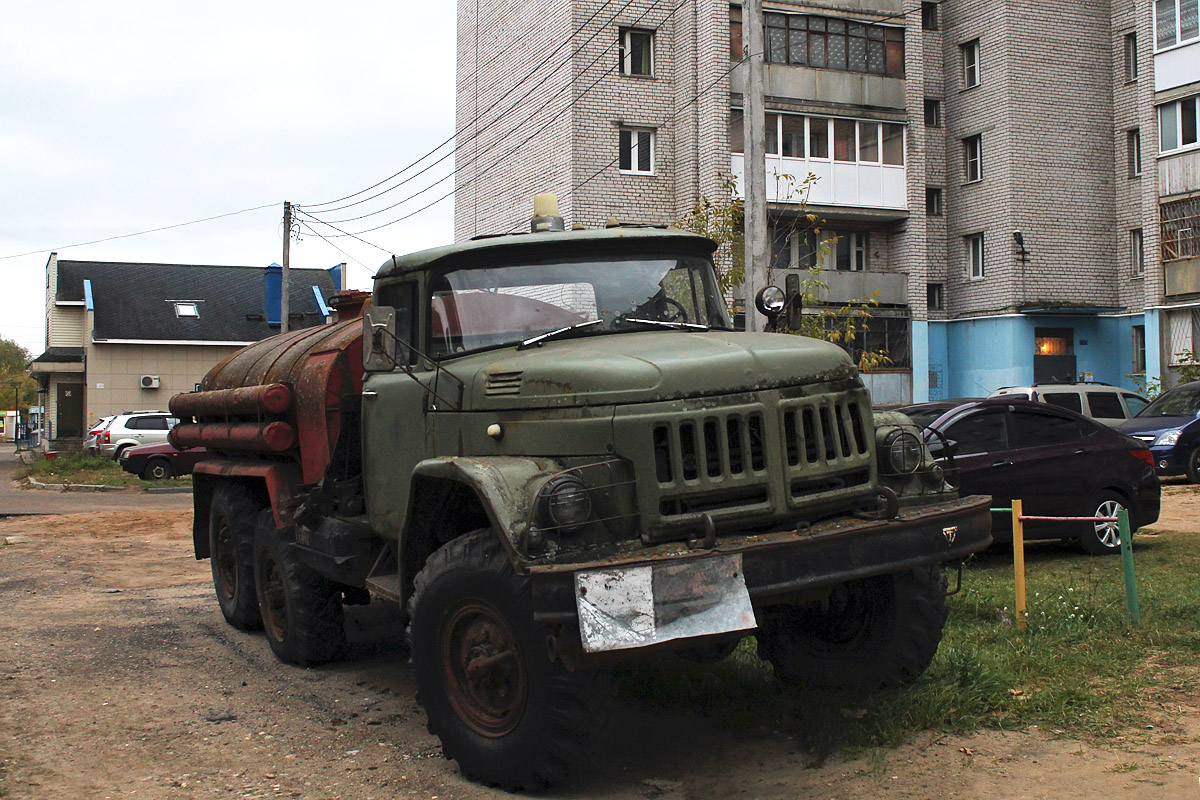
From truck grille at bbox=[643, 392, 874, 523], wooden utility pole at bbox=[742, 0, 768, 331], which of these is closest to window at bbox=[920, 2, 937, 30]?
wooden utility pole at bbox=[742, 0, 768, 331]

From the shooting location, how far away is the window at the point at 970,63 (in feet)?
113

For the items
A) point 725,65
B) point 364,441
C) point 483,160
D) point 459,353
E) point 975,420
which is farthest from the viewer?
→ point 483,160

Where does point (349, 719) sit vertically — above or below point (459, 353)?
below

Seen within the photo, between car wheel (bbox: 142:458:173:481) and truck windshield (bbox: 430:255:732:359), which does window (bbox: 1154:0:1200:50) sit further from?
truck windshield (bbox: 430:255:732:359)

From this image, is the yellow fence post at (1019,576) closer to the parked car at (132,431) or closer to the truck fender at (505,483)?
the truck fender at (505,483)

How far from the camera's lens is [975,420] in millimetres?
10852

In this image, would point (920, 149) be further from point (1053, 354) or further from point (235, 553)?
point (235, 553)

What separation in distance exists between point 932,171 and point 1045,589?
28.6m

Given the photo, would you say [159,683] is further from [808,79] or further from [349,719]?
[808,79]

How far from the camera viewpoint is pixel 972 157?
115 feet

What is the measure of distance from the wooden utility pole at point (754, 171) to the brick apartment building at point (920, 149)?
51.9 ft

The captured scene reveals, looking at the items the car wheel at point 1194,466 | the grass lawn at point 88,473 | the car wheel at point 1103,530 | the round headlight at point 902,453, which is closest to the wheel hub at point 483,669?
the round headlight at point 902,453

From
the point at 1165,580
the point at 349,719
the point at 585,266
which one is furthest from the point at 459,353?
the point at 1165,580

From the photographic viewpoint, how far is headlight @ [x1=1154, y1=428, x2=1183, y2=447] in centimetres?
1883
